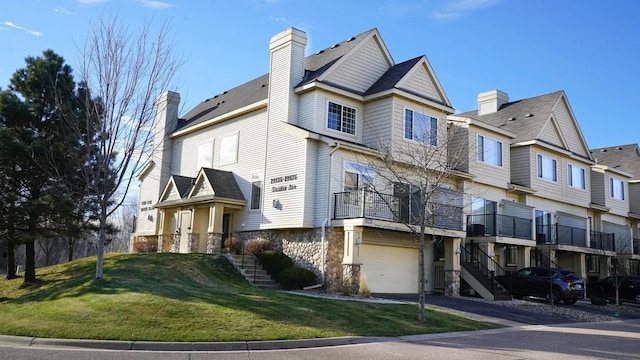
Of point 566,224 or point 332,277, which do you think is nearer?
point 332,277

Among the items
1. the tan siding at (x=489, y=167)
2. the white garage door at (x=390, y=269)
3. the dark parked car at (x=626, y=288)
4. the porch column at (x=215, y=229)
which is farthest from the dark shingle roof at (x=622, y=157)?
the porch column at (x=215, y=229)

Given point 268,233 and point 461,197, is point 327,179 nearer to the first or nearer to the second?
point 268,233

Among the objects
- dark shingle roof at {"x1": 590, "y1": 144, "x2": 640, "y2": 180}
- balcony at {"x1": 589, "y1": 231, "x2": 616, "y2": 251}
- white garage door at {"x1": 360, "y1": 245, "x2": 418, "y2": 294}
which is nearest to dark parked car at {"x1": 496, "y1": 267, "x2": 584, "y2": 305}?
white garage door at {"x1": 360, "y1": 245, "x2": 418, "y2": 294}

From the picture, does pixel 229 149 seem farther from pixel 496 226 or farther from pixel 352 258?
pixel 496 226

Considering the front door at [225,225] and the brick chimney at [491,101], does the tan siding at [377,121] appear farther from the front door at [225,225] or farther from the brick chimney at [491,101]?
the brick chimney at [491,101]

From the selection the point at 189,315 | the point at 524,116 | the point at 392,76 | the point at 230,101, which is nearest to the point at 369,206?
the point at 392,76

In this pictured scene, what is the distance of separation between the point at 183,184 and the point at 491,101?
22.3 m

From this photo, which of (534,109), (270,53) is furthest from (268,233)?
(534,109)

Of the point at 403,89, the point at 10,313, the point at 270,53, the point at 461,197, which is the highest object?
the point at 270,53

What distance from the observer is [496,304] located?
22.2 meters

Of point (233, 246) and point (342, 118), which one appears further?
point (342, 118)

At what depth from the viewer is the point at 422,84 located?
26.3 m

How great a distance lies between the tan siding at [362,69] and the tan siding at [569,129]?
14516mm

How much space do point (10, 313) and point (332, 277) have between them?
11.6m
